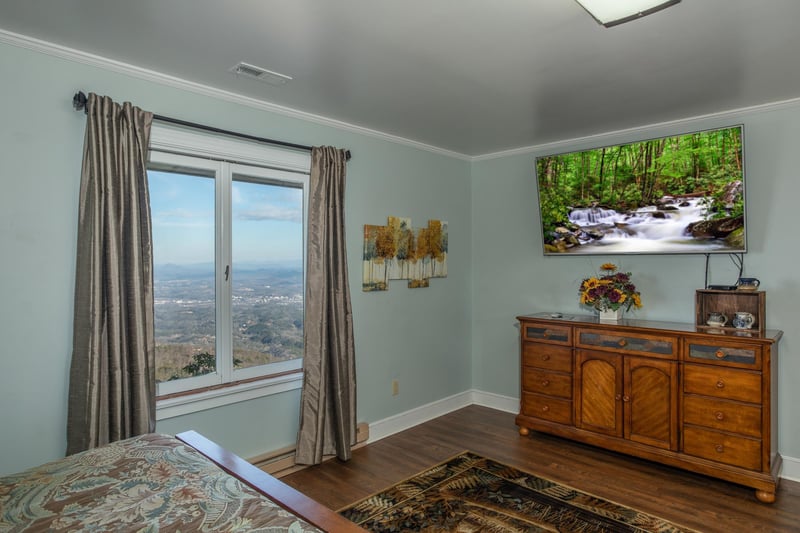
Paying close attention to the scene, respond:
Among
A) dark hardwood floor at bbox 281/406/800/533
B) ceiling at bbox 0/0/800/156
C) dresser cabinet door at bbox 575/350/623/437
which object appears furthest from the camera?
dresser cabinet door at bbox 575/350/623/437

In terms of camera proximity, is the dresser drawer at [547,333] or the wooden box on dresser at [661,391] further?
the dresser drawer at [547,333]

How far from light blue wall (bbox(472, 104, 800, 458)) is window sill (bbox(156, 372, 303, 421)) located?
216cm

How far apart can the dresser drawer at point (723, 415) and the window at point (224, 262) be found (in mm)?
2704

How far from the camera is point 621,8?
6.01ft

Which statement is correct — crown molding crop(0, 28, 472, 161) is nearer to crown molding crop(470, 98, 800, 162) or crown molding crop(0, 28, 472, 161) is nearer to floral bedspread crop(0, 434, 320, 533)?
crown molding crop(470, 98, 800, 162)

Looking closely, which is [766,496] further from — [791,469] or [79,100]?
[79,100]

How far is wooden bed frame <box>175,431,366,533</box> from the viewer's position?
1.40 metres

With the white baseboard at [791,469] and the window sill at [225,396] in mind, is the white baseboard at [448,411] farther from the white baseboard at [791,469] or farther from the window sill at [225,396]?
the window sill at [225,396]

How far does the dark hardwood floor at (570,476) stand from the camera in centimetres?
278

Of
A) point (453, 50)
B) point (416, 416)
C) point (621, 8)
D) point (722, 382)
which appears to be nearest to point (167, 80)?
point (453, 50)

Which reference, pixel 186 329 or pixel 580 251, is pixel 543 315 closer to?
pixel 580 251

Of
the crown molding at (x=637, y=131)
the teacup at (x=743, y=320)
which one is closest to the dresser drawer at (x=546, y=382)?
the teacup at (x=743, y=320)

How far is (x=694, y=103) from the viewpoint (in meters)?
3.28

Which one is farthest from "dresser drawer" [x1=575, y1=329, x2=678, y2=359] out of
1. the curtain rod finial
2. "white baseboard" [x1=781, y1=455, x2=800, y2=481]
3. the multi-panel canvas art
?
the curtain rod finial
